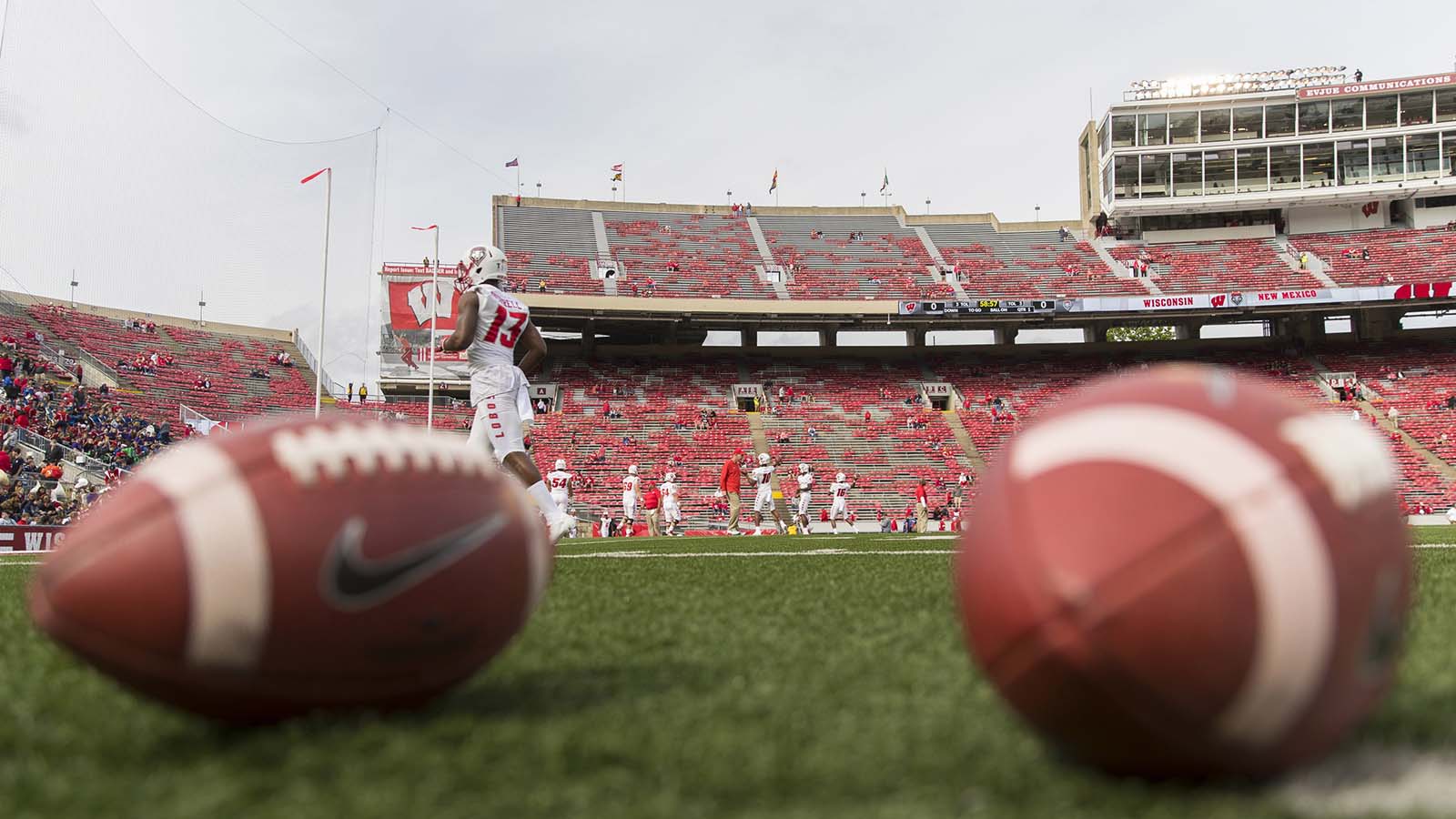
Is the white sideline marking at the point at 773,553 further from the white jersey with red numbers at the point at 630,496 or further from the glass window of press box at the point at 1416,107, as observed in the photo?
the glass window of press box at the point at 1416,107

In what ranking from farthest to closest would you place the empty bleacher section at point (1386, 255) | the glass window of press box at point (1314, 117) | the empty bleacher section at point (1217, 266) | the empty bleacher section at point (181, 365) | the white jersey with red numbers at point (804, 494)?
the glass window of press box at point (1314, 117), the empty bleacher section at point (1217, 266), the empty bleacher section at point (1386, 255), the empty bleacher section at point (181, 365), the white jersey with red numbers at point (804, 494)

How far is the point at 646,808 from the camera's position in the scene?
1562mm

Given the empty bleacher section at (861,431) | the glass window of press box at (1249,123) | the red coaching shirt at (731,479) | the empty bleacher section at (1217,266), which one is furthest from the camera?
the glass window of press box at (1249,123)

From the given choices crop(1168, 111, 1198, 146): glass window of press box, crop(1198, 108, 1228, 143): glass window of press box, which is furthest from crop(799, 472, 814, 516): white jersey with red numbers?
crop(1198, 108, 1228, 143): glass window of press box

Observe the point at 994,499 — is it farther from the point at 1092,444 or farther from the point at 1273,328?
the point at 1273,328

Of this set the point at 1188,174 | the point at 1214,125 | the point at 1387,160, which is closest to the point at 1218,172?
the point at 1188,174

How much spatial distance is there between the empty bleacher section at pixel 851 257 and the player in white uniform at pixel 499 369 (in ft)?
95.0

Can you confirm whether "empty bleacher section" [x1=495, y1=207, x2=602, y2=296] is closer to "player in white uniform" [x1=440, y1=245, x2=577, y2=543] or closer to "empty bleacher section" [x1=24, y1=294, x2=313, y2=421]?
"empty bleacher section" [x1=24, y1=294, x2=313, y2=421]

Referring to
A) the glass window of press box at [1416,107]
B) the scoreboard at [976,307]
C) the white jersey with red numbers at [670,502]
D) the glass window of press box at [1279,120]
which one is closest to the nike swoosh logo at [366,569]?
the white jersey with red numbers at [670,502]

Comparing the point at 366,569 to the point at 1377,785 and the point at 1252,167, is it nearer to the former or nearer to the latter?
the point at 1377,785

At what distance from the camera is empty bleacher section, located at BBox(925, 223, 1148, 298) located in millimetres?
36312

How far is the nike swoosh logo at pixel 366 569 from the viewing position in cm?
209

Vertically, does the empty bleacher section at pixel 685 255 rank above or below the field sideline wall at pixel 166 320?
above

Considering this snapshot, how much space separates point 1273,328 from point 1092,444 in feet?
133
